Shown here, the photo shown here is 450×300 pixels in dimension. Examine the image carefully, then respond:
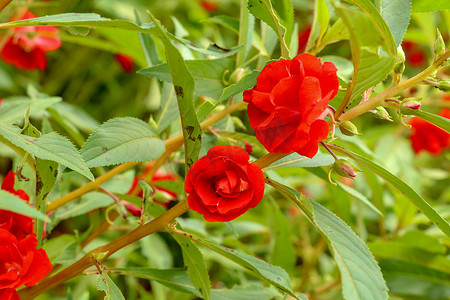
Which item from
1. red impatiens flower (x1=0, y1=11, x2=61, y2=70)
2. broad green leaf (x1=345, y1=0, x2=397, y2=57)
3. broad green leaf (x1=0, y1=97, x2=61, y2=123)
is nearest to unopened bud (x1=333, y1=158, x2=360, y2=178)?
broad green leaf (x1=345, y1=0, x2=397, y2=57)

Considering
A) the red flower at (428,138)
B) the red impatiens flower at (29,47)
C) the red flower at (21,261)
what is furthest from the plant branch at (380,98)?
the red flower at (428,138)

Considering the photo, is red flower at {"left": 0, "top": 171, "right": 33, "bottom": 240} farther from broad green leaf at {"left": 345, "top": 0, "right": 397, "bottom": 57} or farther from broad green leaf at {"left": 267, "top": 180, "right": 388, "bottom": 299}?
broad green leaf at {"left": 345, "top": 0, "right": 397, "bottom": 57}

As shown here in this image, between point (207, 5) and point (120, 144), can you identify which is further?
point (207, 5)

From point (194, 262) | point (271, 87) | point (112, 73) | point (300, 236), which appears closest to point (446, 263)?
point (300, 236)

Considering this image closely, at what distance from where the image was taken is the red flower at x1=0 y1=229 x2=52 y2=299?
488mm

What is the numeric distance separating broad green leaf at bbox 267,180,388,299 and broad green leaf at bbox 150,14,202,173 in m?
0.09

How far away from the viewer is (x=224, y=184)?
1.53 ft

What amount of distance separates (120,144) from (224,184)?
0.53ft

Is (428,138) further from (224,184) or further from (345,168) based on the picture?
(224,184)

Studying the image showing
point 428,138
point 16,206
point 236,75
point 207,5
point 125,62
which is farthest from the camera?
point 207,5

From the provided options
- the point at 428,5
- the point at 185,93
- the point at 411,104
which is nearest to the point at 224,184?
the point at 185,93

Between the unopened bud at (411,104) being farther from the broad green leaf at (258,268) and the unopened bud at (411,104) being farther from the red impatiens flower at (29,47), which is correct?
the red impatiens flower at (29,47)

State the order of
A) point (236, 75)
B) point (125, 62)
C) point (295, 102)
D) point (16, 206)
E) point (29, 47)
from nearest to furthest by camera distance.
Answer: point (16, 206) < point (295, 102) < point (236, 75) < point (29, 47) < point (125, 62)

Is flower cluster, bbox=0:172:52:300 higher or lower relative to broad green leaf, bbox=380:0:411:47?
lower
